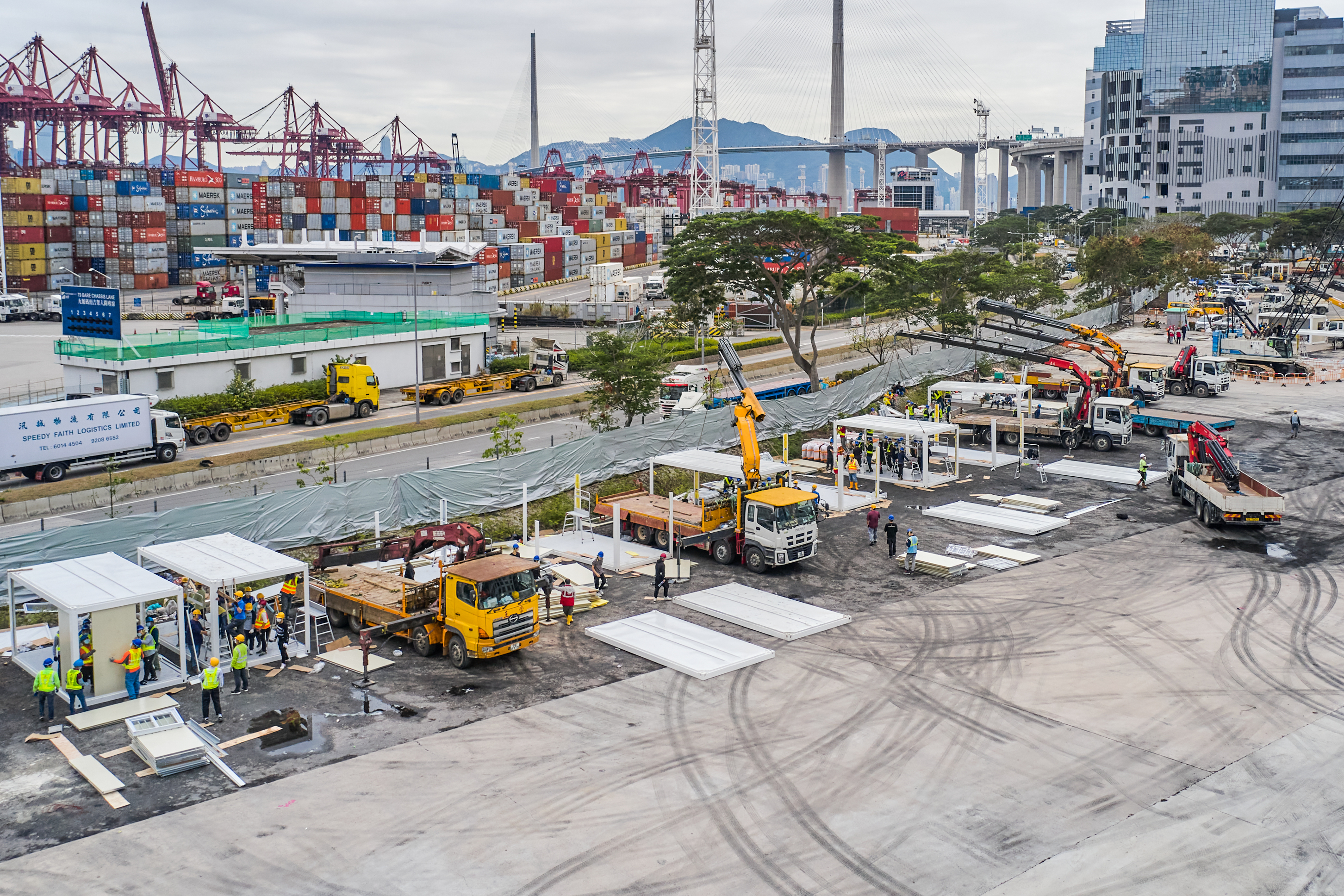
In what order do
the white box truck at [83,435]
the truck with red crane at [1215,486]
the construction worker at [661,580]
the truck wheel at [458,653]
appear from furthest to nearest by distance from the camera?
the white box truck at [83,435]
the truck with red crane at [1215,486]
the construction worker at [661,580]
the truck wheel at [458,653]

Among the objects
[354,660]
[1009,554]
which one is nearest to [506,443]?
[354,660]

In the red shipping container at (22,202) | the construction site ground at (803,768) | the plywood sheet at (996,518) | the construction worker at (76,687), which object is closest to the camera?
the construction site ground at (803,768)

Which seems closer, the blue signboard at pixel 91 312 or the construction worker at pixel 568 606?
the construction worker at pixel 568 606

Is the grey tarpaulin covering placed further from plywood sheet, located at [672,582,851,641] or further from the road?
plywood sheet, located at [672,582,851,641]

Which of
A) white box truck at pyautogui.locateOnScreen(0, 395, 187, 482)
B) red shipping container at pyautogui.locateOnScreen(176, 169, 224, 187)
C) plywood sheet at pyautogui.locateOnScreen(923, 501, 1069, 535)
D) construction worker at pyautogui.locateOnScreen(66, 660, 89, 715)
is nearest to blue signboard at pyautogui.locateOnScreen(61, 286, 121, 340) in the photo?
white box truck at pyautogui.locateOnScreen(0, 395, 187, 482)

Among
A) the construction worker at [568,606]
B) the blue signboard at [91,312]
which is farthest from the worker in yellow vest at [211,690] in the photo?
the blue signboard at [91,312]

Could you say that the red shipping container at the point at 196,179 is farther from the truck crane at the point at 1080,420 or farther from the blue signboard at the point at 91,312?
the truck crane at the point at 1080,420
